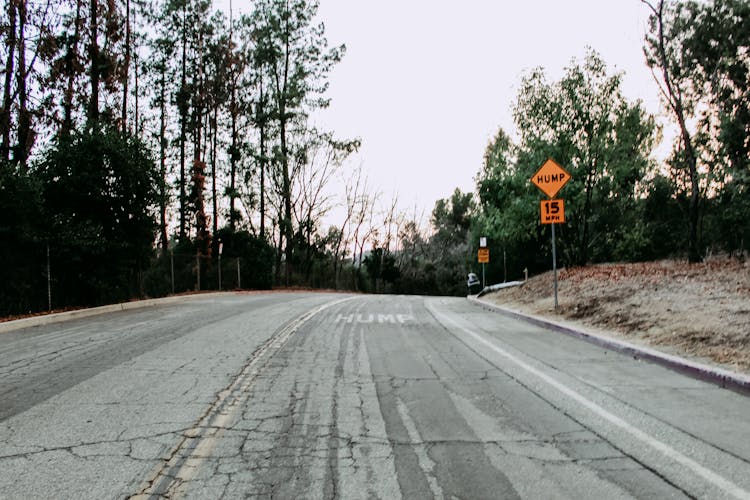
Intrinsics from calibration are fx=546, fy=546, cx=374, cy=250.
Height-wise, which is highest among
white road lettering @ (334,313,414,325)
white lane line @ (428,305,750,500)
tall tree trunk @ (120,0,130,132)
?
tall tree trunk @ (120,0,130,132)

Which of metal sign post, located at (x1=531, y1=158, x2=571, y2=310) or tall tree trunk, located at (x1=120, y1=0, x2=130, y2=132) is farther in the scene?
tall tree trunk, located at (x1=120, y1=0, x2=130, y2=132)

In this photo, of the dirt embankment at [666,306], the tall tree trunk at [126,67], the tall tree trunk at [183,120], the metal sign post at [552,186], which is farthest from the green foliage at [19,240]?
the tall tree trunk at [183,120]

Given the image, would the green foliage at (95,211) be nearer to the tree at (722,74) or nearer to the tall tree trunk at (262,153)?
the tall tree trunk at (262,153)

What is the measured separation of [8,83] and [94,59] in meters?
3.15

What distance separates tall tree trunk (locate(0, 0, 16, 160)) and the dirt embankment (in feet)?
57.2

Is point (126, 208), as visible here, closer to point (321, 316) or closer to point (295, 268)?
point (321, 316)

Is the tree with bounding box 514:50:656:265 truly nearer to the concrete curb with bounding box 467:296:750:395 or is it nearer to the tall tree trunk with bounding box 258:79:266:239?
the concrete curb with bounding box 467:296:750:395

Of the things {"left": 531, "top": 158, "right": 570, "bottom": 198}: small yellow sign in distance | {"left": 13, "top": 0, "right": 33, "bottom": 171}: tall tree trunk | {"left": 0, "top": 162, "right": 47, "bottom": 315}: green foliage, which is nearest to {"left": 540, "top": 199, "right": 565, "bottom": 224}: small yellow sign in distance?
{"left": 531, "top": 158, "right": 570, "bottom": 198}: small yellow sign in distance

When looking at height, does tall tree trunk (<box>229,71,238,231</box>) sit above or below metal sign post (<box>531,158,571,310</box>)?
above

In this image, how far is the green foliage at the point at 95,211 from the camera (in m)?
15.6

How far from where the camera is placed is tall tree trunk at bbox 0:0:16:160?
59.0ft

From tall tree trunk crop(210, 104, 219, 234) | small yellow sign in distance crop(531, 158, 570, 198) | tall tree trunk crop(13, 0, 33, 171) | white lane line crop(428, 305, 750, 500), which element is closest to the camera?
white lane line crop(428, 305, 750, 500)

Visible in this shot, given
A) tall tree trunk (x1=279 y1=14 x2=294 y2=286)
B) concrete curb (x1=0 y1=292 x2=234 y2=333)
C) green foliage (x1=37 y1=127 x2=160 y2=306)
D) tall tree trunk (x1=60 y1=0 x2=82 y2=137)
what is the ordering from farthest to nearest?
tall tree trunk (x1=279 y1=14 x2=294 y2=286), tall tree trunk (x1=60 y1=0 x2=82 y2=137), green foliage (x1=37 y1=127 x2=160 y2=306), concrete curb (x1=0 y1=292 x2=234 y2=333)

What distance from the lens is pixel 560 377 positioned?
251 inches
